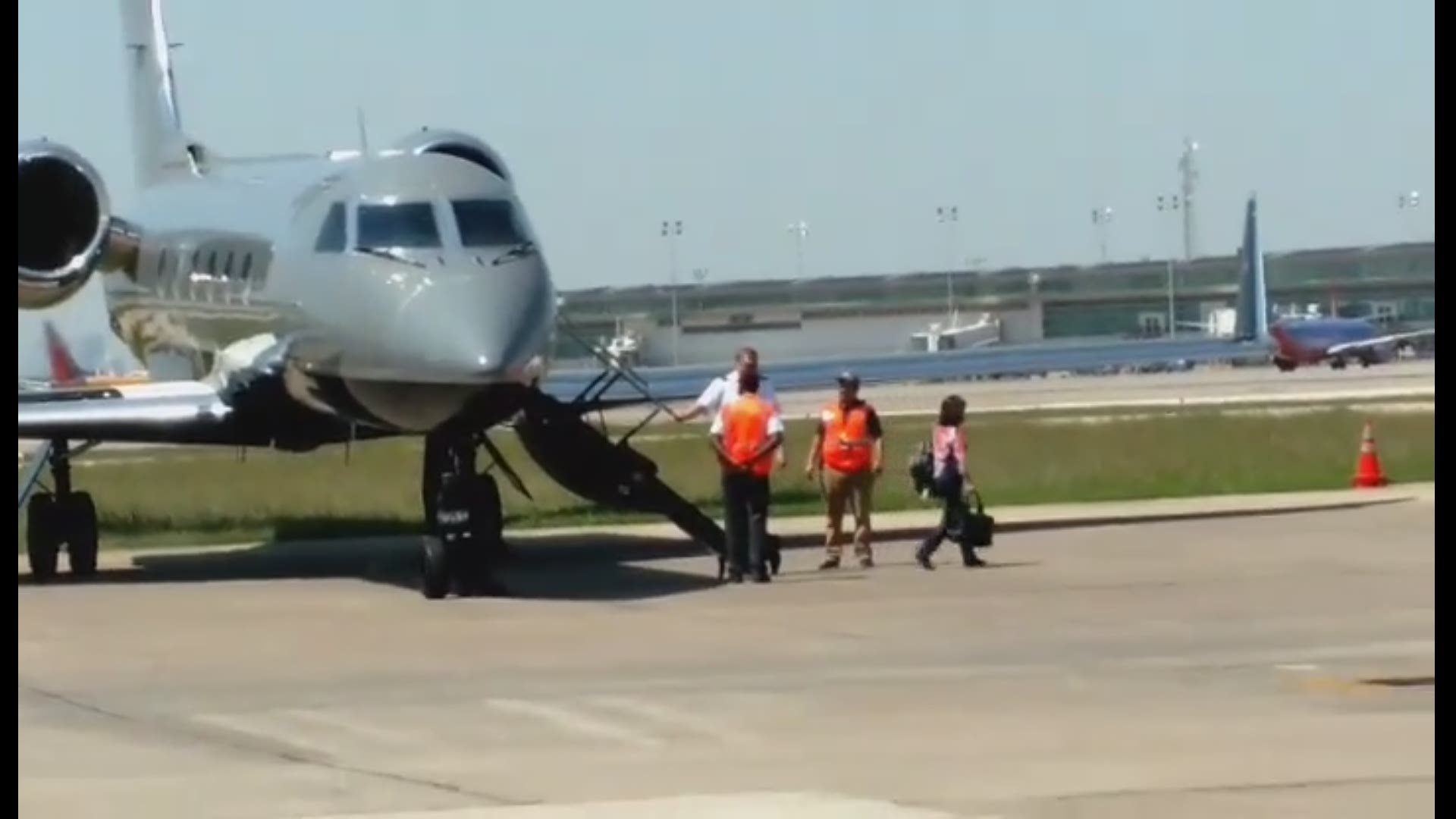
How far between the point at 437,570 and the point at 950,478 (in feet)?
13.2

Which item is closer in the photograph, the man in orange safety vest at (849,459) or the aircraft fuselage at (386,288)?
the aircraft fuselage at (386,288)

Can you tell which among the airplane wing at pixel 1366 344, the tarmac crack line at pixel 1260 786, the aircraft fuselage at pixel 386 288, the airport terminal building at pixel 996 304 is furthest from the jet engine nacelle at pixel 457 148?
the airport terminal building at pixel 996 304

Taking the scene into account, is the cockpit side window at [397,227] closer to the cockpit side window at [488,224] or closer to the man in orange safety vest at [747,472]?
the cockpit side window at [488,224]

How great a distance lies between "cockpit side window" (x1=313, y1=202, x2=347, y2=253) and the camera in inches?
839

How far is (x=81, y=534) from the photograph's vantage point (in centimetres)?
2433

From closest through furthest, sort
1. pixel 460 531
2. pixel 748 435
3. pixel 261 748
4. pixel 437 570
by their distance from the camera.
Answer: pixel 261 748
pixel 437 570
pixel 460 531
pixel 748 435

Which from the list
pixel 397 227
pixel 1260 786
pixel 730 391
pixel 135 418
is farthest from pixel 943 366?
pixel 1260 786

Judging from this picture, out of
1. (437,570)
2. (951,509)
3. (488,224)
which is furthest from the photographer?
(951,509)

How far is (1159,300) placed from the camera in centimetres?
12700

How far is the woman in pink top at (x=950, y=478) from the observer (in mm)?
21797

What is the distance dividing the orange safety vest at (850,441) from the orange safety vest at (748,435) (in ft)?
3.69

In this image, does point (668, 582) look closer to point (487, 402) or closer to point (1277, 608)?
point (487, 402)


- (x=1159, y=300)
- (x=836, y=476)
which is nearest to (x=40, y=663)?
(x=836, y=476)

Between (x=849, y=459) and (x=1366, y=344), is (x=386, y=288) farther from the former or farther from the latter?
(x=1366, y=344)
